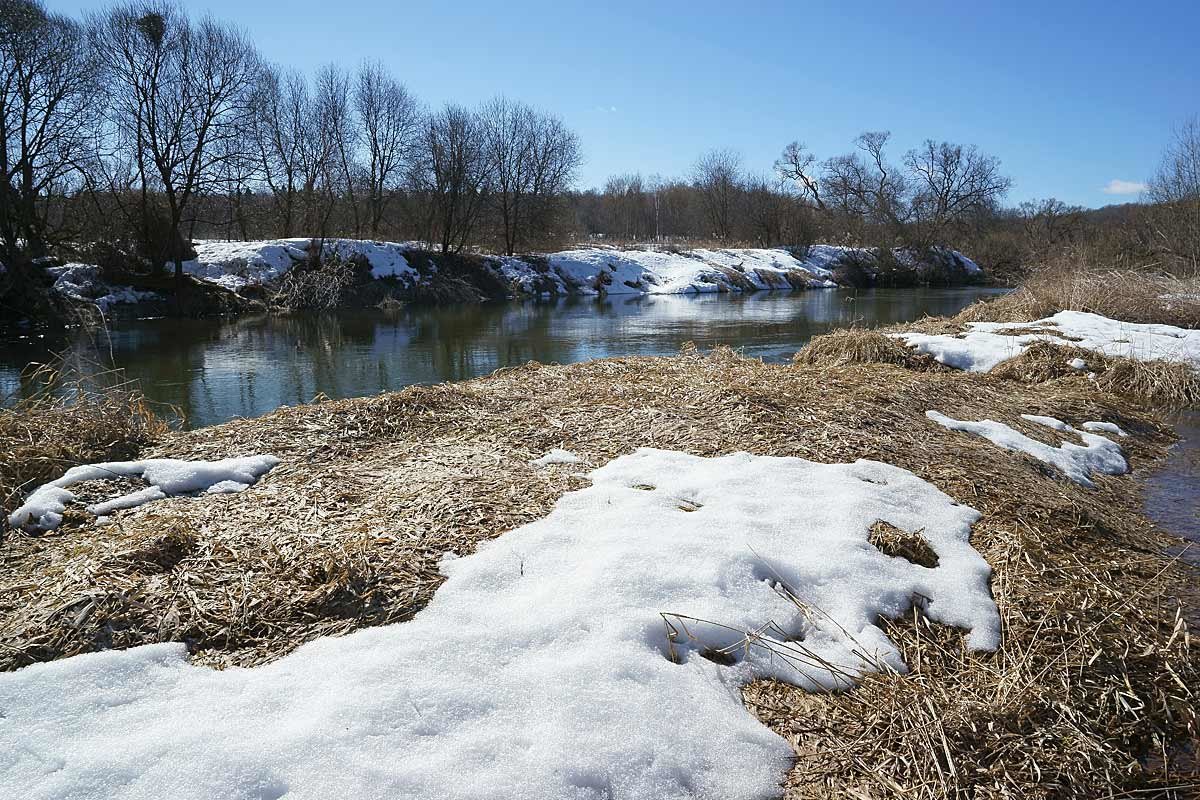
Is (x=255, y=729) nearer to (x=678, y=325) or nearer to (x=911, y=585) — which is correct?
(x=911, y=585)

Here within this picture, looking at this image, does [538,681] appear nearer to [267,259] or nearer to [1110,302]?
[1110,302]

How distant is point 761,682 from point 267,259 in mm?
26712

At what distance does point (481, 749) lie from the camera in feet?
5.08

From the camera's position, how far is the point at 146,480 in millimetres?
3117

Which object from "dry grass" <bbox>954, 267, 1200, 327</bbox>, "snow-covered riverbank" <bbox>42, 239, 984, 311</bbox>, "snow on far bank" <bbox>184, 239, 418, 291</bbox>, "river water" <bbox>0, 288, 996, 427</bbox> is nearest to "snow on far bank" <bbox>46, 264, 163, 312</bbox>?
"snow-covered riverbank" <bbox>42, 239, 984, 311</bbox>

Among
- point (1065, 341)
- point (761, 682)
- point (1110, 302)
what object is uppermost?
point (1110, 302)

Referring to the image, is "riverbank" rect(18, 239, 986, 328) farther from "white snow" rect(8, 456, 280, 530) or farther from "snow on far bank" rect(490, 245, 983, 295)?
"white snow" rect(8, 456, 280, 530)

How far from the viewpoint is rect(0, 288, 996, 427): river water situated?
9883mm

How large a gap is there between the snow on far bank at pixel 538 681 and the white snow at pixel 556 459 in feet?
2.57

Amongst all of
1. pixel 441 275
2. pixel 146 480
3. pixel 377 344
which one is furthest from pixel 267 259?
pixel 146 480

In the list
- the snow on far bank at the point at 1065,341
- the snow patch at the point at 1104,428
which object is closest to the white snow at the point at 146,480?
the snow patch at the point at 1104,428

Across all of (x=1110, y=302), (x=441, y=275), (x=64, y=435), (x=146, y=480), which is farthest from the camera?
(x=441, y=275)

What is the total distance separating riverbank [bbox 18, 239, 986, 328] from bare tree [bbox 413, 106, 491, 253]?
1.88 meters

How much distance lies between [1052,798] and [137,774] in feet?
7.26
